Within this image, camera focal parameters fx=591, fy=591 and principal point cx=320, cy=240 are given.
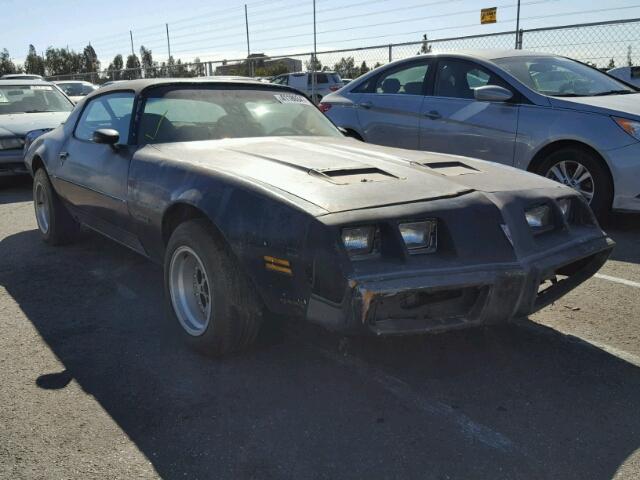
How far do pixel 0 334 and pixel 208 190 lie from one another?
5.13ft

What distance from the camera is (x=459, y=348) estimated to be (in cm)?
302

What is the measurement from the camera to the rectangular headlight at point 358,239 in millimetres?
2314

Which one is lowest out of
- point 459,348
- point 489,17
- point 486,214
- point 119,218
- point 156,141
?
point 459,348

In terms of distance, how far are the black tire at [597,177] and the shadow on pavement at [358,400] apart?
223cm

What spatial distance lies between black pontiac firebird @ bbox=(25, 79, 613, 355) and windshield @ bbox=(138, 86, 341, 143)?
0.04 ft

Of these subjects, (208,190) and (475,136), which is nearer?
(208,190)

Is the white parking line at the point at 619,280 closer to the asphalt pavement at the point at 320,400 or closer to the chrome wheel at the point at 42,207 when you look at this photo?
the asphalt pavement at the point at 320,400

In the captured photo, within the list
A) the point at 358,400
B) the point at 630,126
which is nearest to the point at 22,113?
the point at 630,126

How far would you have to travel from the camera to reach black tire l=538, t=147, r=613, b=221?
16.3ft

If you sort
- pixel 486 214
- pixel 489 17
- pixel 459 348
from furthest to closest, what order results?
pixel 489 17 < pixel 459 348 < pixel 486 214

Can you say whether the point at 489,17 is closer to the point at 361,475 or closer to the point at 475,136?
the point at 475,136

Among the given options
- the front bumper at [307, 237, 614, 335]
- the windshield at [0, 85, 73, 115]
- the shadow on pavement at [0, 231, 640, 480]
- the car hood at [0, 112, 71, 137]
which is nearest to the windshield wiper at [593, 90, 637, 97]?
the shadow on pavement at [0, 231, 640, 480]

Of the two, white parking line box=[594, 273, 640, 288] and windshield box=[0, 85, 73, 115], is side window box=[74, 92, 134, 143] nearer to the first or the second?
white parking line box=[594, 273, 640, 288]

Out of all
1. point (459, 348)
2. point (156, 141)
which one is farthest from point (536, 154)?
point (156, 141)
